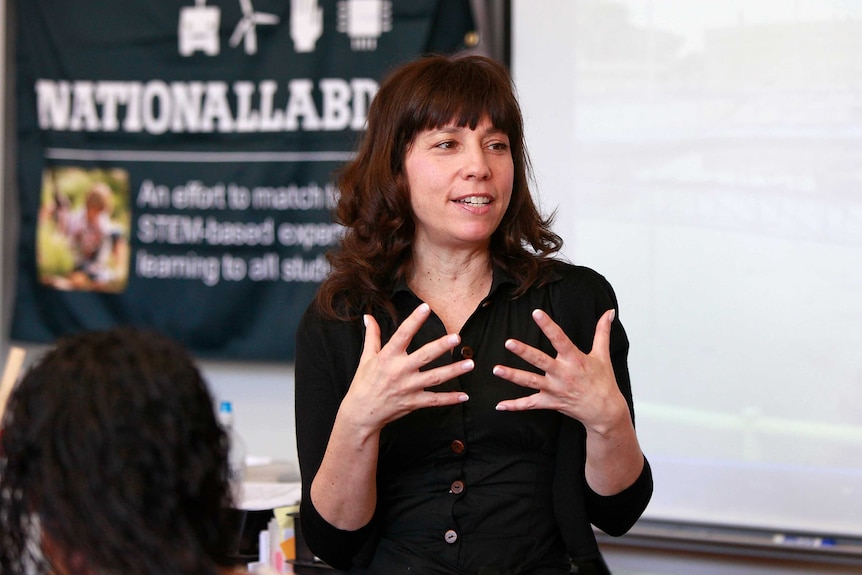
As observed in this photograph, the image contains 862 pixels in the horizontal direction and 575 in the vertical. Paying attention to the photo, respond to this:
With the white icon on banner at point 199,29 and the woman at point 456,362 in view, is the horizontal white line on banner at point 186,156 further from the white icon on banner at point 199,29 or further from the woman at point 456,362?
the woman at point 456,362

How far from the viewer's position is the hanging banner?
9.81 ft

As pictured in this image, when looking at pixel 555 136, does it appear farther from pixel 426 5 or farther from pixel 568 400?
pixel 568 400

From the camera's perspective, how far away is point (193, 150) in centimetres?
315

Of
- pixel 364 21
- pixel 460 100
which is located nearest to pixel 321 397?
pixel 460 100

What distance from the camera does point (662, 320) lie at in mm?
2572

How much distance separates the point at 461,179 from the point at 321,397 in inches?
16.7

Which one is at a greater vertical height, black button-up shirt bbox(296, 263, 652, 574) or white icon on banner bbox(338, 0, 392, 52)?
white icon on banner bbox(338, 0, 392, 52)

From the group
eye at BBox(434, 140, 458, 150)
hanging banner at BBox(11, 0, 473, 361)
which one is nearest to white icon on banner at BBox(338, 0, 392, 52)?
hanging banner at BBox(11, 0, 473, 361)

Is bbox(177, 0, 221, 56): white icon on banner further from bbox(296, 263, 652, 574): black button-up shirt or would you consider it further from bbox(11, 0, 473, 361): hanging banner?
bbox(296, 263, 652, 574): black button-up shirt

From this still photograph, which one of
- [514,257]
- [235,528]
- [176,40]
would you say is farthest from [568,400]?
[176,40]

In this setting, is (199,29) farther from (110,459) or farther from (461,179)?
(110,459)

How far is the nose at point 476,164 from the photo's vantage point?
5.32 ft

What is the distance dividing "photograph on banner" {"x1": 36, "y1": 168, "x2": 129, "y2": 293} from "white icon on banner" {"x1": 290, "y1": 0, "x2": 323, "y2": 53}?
72 cm

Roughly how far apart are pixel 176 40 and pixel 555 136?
1271 mm
